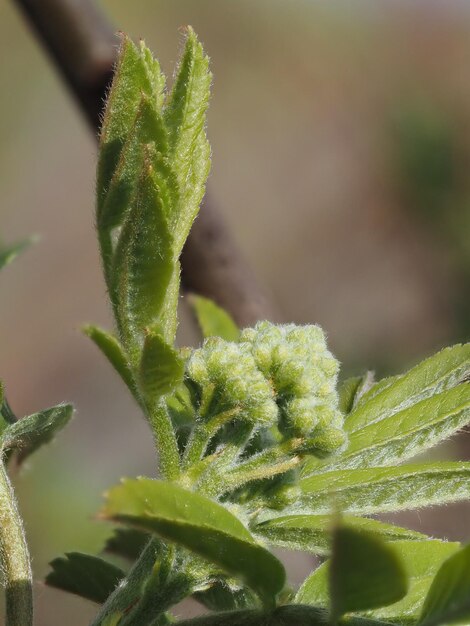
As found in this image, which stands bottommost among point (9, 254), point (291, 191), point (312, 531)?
point (312, 531)

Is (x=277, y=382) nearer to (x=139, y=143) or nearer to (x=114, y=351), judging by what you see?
(x=114, y=351)

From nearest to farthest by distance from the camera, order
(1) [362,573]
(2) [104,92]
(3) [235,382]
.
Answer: (1) [362,573] < (3) [235,382] < (2) [104,92]

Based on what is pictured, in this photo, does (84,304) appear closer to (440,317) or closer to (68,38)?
(440,317)

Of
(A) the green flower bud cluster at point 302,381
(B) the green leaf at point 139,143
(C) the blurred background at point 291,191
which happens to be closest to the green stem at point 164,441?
(A) the green flower bud cluster at point 302,381

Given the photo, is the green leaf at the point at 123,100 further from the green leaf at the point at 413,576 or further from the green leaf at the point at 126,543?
the green leaf at the point at 126,543

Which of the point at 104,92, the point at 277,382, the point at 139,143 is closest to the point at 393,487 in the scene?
the point at 277,382

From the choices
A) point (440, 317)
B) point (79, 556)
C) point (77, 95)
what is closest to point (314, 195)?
point (440, 317)

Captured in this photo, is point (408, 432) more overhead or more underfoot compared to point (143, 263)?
more underfoot
